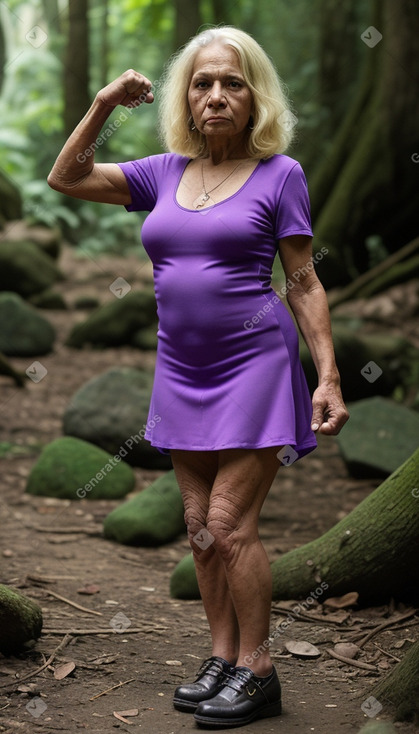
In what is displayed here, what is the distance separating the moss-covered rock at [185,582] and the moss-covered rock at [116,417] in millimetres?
2172

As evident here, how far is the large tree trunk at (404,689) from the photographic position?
2.54m

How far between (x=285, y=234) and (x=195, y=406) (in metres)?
0.60

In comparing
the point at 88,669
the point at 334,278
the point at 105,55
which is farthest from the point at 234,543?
the point at 105,55

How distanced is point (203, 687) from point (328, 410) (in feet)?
3.21

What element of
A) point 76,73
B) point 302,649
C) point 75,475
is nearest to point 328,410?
point 302,649

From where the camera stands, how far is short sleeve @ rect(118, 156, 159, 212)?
2877 mm

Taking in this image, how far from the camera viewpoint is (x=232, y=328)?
8.66 feet

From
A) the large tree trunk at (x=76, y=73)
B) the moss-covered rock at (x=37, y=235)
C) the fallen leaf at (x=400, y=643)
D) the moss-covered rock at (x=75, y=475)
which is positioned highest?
the large tree trunk at (x=76, y=73)

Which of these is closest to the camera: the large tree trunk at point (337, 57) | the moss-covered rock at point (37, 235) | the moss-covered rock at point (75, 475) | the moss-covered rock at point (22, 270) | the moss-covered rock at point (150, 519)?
the moss-covered rock at point (150, 519)

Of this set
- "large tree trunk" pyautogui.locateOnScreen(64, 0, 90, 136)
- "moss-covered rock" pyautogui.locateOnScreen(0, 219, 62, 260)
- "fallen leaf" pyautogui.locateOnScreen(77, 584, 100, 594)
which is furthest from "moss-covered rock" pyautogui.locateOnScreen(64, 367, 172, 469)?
"large tree trunk" pyautogui.locateOnScreen(64, 0, 90, 136)

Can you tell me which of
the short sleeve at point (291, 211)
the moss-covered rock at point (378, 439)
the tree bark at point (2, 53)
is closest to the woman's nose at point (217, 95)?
the short sleeve at point (291, 211)

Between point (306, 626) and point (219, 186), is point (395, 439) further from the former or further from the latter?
point (219, 186)

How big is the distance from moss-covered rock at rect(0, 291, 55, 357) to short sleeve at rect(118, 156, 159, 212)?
653 cm

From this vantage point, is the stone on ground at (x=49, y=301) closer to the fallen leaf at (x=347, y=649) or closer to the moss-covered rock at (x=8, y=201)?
the moss-covered rock at (x=8, y=201)
